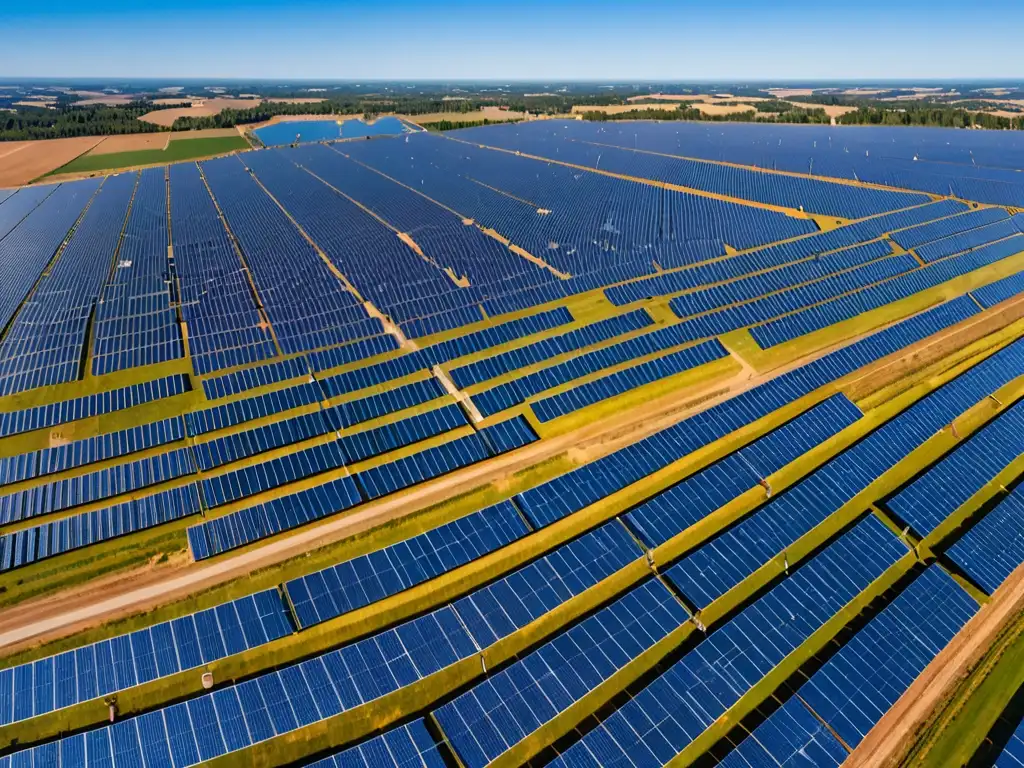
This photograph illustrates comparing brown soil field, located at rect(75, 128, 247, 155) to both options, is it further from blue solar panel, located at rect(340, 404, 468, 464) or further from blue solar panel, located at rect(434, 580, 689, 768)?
blue solar panel, located at rect(434, 580, 689, 768)

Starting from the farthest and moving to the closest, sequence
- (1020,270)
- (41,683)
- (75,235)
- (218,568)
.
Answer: (75,235), (1020,270), (218,568), (41,683)

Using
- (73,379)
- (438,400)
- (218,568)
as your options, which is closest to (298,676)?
(218,568)

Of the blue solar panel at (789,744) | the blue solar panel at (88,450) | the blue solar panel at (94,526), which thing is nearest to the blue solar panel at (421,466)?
the blue solar panel at (94,526)

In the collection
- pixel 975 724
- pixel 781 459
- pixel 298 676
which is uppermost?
pixel 781 459

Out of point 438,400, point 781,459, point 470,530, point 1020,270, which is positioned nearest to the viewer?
point 470,530

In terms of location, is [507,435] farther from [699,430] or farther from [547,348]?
[699,430]

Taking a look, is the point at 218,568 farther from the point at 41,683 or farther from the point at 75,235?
the point at 75,235
